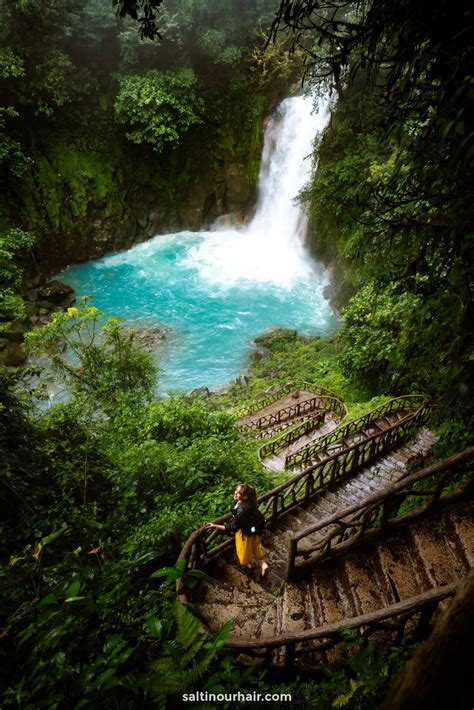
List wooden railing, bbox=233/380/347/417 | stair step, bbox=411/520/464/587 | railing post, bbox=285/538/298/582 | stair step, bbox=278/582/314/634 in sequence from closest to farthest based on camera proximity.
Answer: stair step, bbox=411/520/464/587
stair step, bbox=278/582/314/634
railing post, bbox=285/538/298/582
wooden railing, bbox=233/380/347/417

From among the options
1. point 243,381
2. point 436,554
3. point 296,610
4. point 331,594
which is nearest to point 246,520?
point 296,610

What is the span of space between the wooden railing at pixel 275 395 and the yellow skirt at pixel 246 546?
7.77m

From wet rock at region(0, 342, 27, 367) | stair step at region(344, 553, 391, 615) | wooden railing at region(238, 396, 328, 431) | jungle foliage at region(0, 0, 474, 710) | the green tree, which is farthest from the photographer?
the green tree

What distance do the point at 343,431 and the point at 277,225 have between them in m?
16.3

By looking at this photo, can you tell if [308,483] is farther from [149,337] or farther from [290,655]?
[149,337]

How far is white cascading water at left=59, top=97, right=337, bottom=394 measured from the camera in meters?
16.9

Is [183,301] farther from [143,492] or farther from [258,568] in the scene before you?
[258,568]

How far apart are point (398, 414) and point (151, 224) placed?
19184mm

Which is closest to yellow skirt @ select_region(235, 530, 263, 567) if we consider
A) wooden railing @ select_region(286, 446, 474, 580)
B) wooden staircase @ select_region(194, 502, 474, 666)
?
wooden staircase @ select_region(194, 502, 474, 666)

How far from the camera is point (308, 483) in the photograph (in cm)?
609

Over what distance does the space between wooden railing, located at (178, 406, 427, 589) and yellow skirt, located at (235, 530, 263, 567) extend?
24cm

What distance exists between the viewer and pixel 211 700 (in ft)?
7.20

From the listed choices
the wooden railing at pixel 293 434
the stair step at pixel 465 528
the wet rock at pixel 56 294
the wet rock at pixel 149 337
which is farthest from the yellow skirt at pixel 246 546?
the wet rock at pixel 56 294

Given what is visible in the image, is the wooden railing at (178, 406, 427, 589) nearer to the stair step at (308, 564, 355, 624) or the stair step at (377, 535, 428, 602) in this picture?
the stair step at (308, 564, 355, 624)
